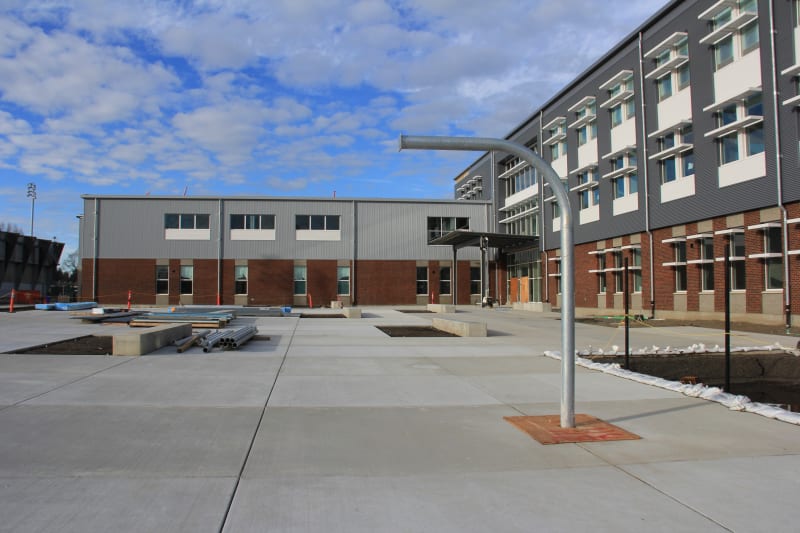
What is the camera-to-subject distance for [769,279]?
22453 millimetres

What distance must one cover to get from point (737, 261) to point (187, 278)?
38324 millimetres

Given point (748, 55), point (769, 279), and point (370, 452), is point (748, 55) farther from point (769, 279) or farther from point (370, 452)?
point (370, 452)

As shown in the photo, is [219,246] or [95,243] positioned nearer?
[95,243]

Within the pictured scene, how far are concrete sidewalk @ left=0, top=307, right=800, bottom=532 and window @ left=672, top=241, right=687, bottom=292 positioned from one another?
20.6 metres

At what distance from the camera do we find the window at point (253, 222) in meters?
45.7

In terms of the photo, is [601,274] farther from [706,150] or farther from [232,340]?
[232,340]

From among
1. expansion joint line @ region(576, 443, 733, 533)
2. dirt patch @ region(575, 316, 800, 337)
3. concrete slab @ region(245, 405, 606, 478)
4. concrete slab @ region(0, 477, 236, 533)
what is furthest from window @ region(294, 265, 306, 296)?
concrete slab @ region(0, 477, 236, 533)

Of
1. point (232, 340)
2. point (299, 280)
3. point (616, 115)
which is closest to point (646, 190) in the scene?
point (616, 115)

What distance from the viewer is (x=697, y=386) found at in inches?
350

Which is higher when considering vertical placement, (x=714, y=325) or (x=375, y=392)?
(x=714, y=325)

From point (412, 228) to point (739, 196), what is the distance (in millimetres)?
27782

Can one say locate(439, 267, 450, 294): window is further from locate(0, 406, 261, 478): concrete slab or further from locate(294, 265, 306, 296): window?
locate(0, 406, 261, 478): concrete slab

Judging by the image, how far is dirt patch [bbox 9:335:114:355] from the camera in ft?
42.1

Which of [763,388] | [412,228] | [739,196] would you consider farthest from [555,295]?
[763,388]
